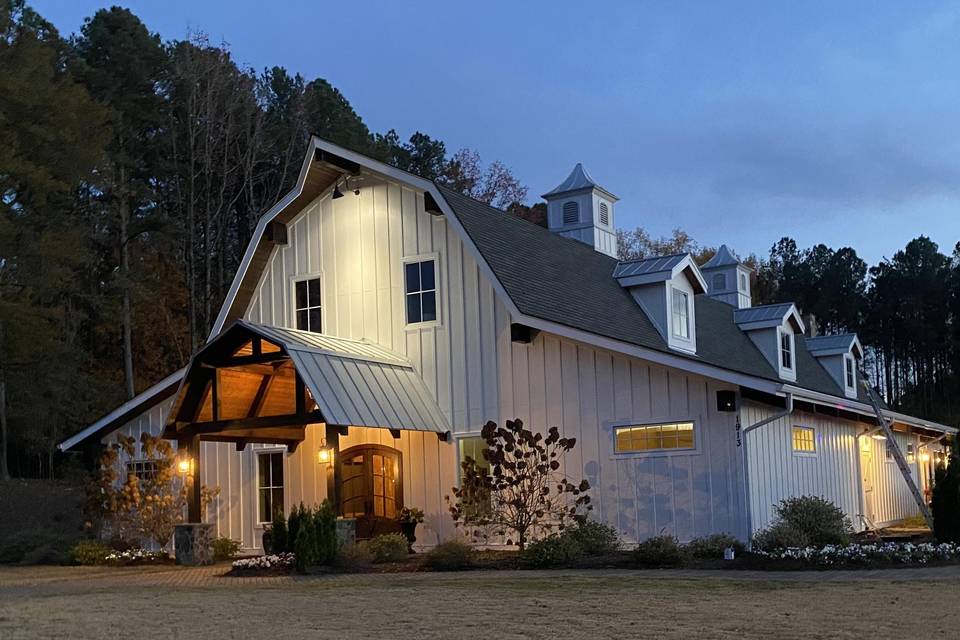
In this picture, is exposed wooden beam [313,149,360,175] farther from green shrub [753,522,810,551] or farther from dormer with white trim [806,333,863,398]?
dormer with white trim [806,333,863,398]

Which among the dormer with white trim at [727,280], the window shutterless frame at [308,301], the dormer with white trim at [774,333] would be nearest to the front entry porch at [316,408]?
the window shutterless frame at [308,301]

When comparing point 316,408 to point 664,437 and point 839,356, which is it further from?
point 839,356

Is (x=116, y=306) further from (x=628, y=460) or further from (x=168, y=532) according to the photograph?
(x=628, y=460)

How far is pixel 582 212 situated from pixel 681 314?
6.00 m

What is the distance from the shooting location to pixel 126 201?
3528cm

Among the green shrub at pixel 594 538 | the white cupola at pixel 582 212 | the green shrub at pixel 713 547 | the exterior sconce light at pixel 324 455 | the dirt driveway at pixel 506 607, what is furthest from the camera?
the white cupola at pixel 582 212

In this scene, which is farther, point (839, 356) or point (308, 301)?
point (839, 356)

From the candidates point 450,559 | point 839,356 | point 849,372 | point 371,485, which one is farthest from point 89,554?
point 849,372

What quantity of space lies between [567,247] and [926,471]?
47.4 feet

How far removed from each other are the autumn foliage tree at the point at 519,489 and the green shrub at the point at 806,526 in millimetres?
2851

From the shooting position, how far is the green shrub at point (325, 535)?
15094 millimetres

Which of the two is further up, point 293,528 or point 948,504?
point 948,504

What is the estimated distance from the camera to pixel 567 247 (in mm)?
22047

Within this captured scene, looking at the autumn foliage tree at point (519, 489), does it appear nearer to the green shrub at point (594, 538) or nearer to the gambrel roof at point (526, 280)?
the green shrub at point (594, 538)
